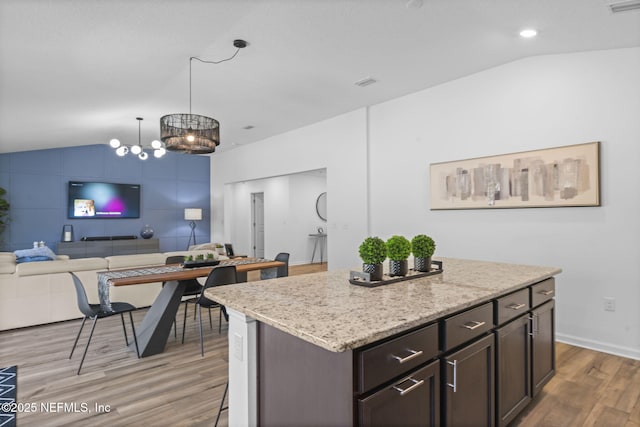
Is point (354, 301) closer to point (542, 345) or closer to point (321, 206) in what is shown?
point (542, 345)

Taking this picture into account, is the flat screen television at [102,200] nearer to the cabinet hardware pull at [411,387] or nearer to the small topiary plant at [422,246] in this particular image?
the small topiary plant at [422,246]

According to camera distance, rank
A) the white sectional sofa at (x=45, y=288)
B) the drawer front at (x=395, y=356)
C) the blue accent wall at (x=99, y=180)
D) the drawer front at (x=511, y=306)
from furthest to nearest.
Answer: the blue accent wall at (x=99, y=180)
the white sectional sofa at (x=45, y=288)
the drawer front at (x=511, y=306)
the drawer front at (x=395, y=356)

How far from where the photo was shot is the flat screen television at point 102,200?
7.59 m

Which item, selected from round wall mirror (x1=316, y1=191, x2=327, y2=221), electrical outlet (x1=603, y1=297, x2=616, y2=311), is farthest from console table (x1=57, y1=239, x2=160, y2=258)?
electrical outlet (x1=603, y1=297, x2=616, y2=311)

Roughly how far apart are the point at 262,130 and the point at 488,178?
424 centimetres

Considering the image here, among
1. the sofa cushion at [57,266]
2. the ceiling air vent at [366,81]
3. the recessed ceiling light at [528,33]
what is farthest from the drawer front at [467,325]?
the sofa cushion at [57,266]

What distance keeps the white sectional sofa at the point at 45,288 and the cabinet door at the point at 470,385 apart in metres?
3.96

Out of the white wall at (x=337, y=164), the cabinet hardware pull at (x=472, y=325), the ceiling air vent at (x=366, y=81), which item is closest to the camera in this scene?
the cabinet hardware pull at (x=472, y=325)

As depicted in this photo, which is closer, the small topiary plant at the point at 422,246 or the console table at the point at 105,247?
the small topiary plant at the point at 422,246

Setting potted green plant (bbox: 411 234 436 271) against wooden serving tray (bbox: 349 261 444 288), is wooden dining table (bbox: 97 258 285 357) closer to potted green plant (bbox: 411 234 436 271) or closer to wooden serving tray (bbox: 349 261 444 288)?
wooden serving tray (bbox: 349 261 444 288)

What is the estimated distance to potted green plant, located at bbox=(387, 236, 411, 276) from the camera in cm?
201

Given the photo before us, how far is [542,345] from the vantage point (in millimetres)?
2283

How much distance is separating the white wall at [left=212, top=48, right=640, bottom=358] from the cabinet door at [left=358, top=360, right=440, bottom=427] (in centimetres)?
285

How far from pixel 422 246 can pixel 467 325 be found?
665 millimetres
